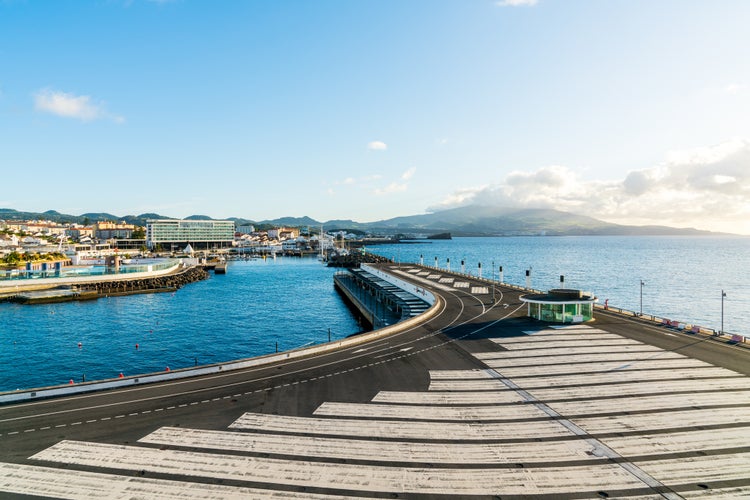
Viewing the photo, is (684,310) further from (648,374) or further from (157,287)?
(157,287)

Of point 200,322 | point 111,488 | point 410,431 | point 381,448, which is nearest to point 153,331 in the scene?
point 200,322

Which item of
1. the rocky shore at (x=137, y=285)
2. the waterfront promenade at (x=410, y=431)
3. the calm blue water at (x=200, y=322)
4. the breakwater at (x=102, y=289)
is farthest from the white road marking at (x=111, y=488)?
the rocky shore at (x=137, y=285)

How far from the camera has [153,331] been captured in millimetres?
49656

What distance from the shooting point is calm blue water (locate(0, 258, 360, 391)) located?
36.8 metres

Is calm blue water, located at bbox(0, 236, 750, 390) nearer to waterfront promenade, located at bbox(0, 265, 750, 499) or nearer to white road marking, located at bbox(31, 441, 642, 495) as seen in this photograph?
waterfront promenade, located at bbox(0, 265, 750, 499)

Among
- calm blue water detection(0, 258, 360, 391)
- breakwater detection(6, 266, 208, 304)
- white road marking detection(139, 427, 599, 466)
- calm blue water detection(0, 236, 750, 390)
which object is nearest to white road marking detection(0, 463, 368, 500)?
white road marking detection(139, 427, 599, 466)

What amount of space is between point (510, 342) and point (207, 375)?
65.0 ft

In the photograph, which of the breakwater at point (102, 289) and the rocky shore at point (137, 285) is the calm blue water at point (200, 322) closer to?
the breakwater at point (102, 289)

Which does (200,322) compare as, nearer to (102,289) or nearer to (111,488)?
(102,289)

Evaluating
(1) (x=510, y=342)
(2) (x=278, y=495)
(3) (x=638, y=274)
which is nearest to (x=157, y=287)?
(1) (x=510, y=342)

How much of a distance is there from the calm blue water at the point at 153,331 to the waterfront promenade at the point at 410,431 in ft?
45.9

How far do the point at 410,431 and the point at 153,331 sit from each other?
43.0m

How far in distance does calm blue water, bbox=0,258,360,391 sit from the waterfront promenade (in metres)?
14.0

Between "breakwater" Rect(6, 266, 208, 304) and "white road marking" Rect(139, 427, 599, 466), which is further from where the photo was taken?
"breakwater" Rect(6, 266, 208, 304)
